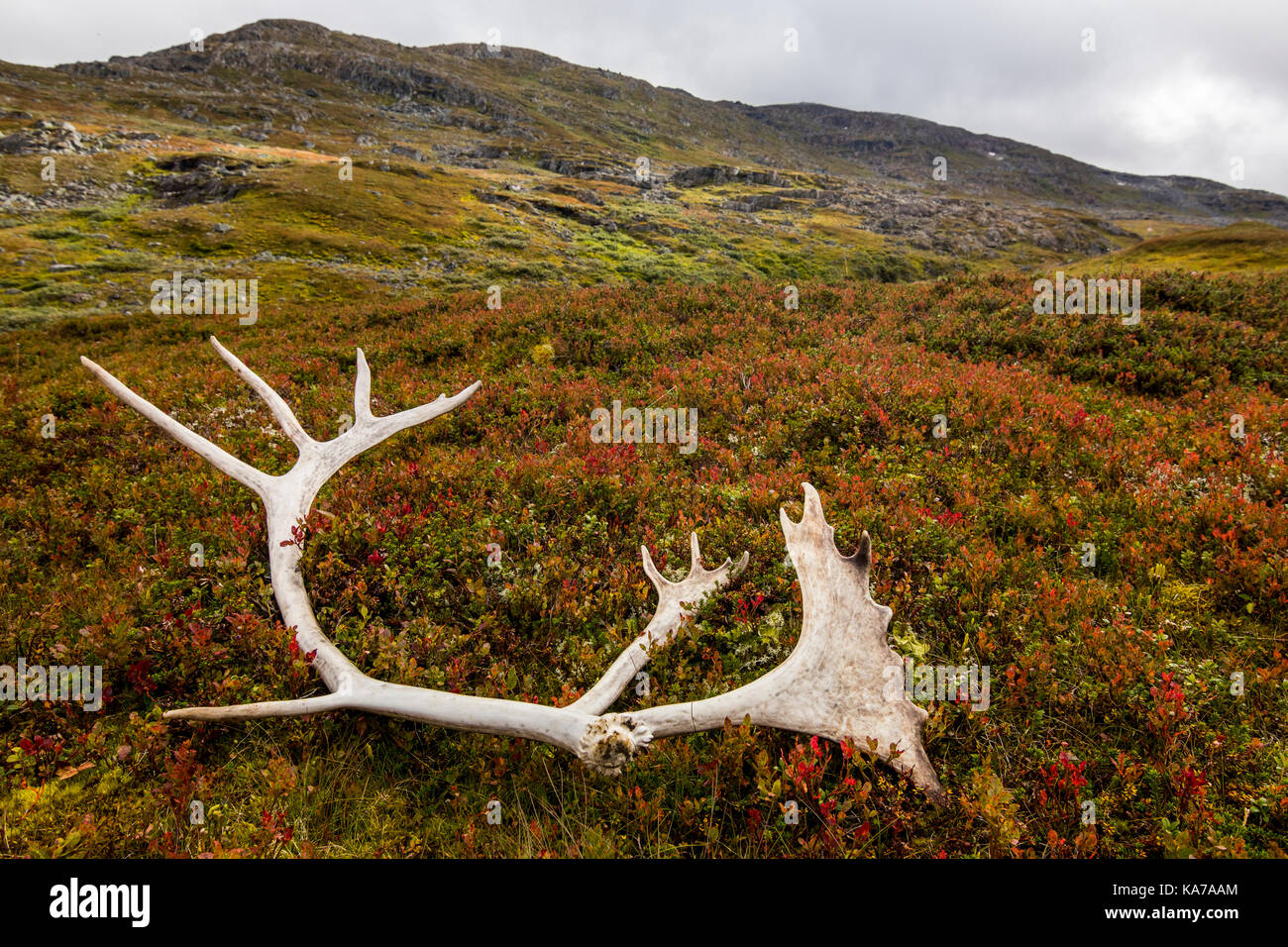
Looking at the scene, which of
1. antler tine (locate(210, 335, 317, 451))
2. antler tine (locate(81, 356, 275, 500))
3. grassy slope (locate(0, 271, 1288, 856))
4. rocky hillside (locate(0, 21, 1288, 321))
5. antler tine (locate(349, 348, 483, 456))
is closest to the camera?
grassy slope (locate(0, 271, 1288, 856))

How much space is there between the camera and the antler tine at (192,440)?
188 inches

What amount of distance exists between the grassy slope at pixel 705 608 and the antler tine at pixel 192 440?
49 centimetres

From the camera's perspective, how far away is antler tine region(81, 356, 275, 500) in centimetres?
478

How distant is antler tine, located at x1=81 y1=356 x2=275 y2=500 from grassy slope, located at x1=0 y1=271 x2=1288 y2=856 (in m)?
0.49

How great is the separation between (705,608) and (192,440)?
476 cm

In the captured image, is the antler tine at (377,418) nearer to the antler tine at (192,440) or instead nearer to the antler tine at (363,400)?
the antler tine at (363,400)

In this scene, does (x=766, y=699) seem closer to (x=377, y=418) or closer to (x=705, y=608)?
(x=705, y=608)

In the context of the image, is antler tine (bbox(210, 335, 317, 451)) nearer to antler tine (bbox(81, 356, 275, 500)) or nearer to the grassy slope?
antler tine (bbox(81, 356, 275, 500))

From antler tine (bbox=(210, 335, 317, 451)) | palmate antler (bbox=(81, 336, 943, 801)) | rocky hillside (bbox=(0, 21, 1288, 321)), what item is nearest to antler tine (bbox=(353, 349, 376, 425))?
antler tine (bbox=(210, 335, 317, 451))

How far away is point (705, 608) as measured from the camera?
4359 millimetres

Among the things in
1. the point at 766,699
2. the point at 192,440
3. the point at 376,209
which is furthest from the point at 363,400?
the point at 376,209

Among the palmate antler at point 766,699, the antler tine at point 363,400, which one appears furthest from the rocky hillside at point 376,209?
the palmate antler at point 766,699

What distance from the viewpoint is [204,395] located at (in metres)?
9.63
